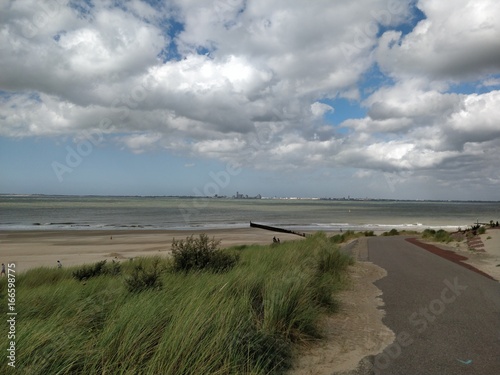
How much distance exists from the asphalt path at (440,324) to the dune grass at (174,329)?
132cm

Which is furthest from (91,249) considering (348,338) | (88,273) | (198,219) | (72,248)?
(198,219)

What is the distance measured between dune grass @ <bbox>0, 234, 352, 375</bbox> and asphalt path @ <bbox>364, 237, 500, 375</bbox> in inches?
52.0

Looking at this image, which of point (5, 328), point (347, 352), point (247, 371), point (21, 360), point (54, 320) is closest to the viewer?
point (21, 360)

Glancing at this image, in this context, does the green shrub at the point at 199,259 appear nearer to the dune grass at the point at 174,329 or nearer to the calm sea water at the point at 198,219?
the dune grass at the point at 174,329

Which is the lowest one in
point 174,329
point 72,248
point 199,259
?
point 72,248

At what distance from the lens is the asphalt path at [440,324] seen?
4.87 metres

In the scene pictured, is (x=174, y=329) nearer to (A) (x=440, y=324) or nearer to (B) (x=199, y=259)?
(A) (x=440, y=324)

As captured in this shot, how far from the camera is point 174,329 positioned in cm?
425

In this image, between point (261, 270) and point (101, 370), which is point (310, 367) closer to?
point (101, 370)

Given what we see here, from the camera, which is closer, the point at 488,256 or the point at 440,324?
the point at 440,324

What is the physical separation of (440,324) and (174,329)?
499 centimetres

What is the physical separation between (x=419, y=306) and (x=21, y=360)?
743 centimetres

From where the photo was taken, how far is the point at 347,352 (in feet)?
17.6

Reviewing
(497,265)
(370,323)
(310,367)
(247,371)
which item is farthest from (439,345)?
(497,265)
